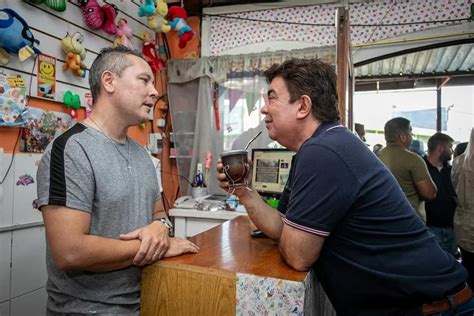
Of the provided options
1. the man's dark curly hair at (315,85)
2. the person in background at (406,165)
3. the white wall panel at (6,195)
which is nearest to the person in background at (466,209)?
the person in background at (406,165)

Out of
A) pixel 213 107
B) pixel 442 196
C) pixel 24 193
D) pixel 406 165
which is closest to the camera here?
pixel 24 193

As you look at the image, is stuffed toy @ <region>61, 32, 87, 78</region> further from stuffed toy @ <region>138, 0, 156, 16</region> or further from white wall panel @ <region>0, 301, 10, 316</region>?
white wall panel @ <region>0, 301, 10, 316</region>

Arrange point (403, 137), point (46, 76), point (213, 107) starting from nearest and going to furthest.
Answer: point (46, 76)
point (403, 137)
point (213, 107)

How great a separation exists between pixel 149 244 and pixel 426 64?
503 centimetres

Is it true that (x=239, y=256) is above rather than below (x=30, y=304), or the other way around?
above

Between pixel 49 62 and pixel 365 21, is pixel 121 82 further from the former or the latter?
pixel 365 21

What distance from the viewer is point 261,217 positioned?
1.18m

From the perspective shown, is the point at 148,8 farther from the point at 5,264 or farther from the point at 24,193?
the point at 5,264

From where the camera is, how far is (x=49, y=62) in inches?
78.8

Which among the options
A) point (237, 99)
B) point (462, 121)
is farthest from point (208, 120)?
point (462, 121)

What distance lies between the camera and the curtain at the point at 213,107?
3062 mm

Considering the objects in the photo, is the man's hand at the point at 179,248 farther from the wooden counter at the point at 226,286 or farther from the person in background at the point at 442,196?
the person in background at the point at 442,196

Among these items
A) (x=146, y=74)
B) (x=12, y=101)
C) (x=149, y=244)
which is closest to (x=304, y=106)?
(x=146, y=74)

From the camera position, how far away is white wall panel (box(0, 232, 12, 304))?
174 centimetres
